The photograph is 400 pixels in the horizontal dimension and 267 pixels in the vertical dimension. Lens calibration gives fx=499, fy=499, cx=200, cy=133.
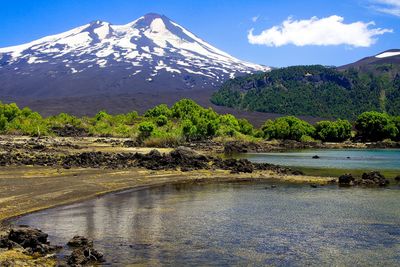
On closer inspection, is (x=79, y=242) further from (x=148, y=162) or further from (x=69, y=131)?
(x=69, y=131)

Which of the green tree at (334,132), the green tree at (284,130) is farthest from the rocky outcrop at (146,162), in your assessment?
the green tree at (334,132)

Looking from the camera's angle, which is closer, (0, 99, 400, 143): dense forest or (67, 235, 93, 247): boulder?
(67, 235, 93, 247): boulder

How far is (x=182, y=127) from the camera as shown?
334 feet

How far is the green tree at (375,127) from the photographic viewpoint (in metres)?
128

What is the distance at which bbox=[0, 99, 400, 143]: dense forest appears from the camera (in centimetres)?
9825

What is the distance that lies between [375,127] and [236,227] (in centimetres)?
11518

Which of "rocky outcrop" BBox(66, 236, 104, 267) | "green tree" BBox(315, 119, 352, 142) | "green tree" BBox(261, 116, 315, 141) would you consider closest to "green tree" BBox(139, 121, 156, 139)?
"green tree" BBox(261, 116, 315, 141)

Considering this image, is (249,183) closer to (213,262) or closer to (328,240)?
(328,240)

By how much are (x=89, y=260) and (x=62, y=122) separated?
108972 mm

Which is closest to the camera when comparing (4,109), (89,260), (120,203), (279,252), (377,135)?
(89,260)

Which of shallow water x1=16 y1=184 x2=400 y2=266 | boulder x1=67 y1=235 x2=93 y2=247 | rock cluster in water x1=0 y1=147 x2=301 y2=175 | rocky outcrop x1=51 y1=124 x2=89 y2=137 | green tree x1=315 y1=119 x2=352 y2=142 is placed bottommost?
shallow water x1=16 y1=184 x2=400 y2=266

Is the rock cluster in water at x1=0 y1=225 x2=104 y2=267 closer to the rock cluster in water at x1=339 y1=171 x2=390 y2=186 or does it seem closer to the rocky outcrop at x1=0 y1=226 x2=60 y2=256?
the rocky outcrop at x1=0 y1=226 x2=60 y2=256

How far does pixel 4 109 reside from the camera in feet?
361

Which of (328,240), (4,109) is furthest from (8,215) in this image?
(4,109)
